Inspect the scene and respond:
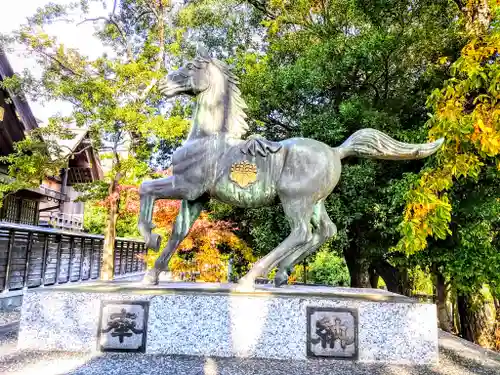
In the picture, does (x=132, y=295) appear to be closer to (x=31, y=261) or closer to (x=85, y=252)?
(x=31, y=261)

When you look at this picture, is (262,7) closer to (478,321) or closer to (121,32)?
(121,32)

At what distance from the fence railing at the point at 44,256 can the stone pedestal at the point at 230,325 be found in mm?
6038

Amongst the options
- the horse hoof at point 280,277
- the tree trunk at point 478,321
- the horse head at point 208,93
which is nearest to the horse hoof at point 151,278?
the horse hoof at point 280,277

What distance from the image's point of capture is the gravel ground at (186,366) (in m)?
2.98

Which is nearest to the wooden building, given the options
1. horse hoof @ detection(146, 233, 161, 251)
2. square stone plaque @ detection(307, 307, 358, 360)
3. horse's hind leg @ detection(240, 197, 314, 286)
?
horse hoof @ detection(146, 233, 161, 251)

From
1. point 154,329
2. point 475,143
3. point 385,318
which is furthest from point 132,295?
point 475,143

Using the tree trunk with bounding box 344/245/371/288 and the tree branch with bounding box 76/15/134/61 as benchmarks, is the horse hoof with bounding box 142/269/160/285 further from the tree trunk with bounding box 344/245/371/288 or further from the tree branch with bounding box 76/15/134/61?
the tree branch with bounding box 76/15/134/61

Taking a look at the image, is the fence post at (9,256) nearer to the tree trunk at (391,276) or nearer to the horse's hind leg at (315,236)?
the horse's hind leg at (315,236)

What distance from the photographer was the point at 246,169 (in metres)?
4.16

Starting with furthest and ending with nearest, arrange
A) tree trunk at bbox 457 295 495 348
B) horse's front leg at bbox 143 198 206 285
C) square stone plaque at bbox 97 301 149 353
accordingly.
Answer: tree trunk at bbox 457 295 495 348 < horse's front leg at bbox 143 198 206 285 < square stone plaque at bbox 97 301 149 353

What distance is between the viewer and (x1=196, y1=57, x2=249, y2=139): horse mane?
4471mm

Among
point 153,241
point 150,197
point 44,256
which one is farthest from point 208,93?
point 44,256

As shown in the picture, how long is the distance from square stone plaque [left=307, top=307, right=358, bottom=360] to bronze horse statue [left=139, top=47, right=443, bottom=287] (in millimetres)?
723

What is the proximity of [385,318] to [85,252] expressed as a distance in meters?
12.0
